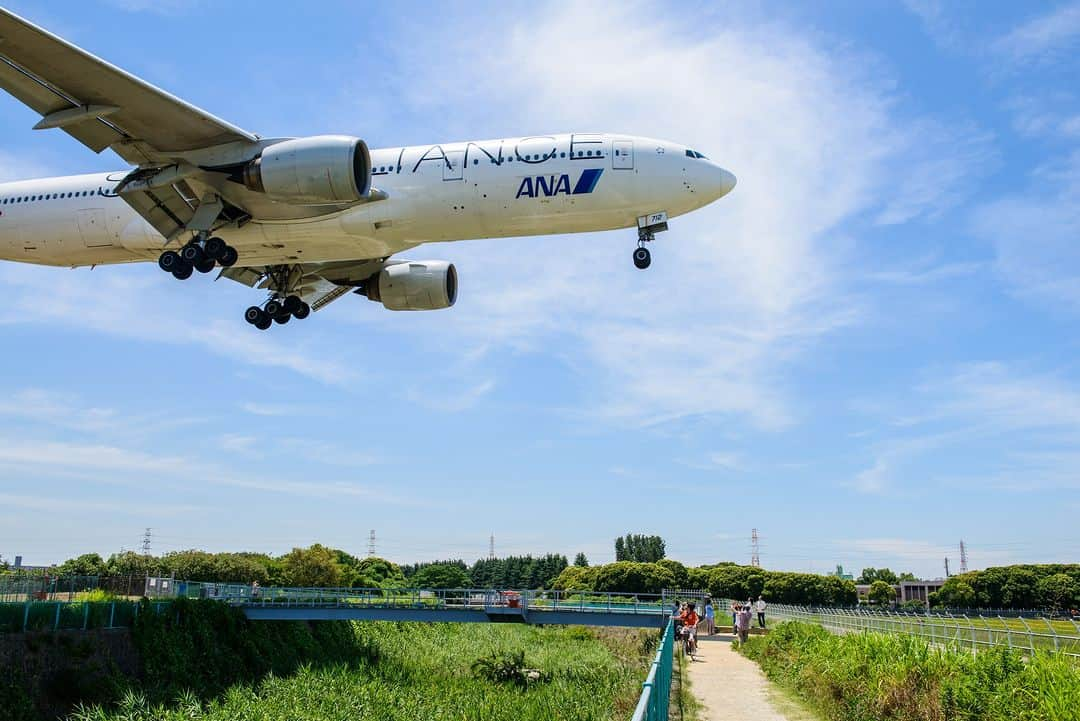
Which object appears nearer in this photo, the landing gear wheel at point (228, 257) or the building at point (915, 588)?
the landing gear wheel at point (228, 257)

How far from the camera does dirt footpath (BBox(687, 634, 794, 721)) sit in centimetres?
1933

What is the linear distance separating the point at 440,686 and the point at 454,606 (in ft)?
12.0

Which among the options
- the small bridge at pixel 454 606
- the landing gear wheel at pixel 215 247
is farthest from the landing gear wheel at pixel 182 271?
the small bridge at pixel 454 606

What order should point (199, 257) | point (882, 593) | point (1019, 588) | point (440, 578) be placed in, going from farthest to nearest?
point (440, 578) → point (882, 593) → point (1019, 588) → point (199, 257)

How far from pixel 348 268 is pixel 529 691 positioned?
20.4 metres

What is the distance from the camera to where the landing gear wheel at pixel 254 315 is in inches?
1201

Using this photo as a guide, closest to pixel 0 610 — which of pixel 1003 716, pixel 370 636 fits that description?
pixel 370 636

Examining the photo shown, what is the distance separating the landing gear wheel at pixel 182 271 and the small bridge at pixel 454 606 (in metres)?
20.2

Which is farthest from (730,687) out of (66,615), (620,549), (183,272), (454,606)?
(620,549)

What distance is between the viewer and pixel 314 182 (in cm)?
2166

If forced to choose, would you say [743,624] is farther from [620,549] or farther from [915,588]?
[915,588]

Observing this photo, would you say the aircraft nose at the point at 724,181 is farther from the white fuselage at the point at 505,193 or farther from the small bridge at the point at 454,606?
the small bridge at the point at 454,606

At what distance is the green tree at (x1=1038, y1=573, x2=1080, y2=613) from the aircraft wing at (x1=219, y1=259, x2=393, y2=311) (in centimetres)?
8342

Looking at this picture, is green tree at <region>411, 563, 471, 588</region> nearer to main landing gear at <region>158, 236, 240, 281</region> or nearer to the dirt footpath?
the dirt footpath
